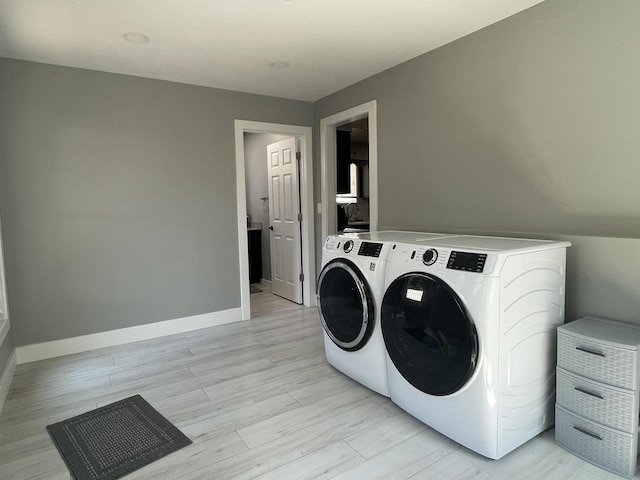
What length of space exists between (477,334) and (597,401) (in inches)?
24.4

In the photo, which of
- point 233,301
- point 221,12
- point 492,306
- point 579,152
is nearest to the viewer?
point 492,306

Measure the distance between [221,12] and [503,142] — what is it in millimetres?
1873

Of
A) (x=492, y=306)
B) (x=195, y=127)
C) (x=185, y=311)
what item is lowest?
(x=185, y=311)

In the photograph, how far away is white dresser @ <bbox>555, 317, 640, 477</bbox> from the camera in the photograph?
1.59 m

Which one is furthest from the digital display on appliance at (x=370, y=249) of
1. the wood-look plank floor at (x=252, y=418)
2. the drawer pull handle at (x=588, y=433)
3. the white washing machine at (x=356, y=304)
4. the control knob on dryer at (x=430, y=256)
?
the drawer pull handle at (x=588, y=433)

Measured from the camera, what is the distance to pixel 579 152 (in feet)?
6.77

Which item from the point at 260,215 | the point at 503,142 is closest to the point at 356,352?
the point at 503,142

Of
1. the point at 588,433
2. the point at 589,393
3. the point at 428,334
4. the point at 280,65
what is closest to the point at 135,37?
the point at 280,65

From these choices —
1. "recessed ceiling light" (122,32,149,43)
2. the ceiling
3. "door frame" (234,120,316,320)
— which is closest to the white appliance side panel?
the ceiling

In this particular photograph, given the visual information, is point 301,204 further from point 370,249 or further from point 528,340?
point 528,340

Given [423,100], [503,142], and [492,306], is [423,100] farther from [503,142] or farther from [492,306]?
[492,306]

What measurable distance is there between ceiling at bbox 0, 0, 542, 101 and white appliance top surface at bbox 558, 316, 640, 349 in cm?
178

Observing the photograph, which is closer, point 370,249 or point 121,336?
point 370,249

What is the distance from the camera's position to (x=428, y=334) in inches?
72.9
